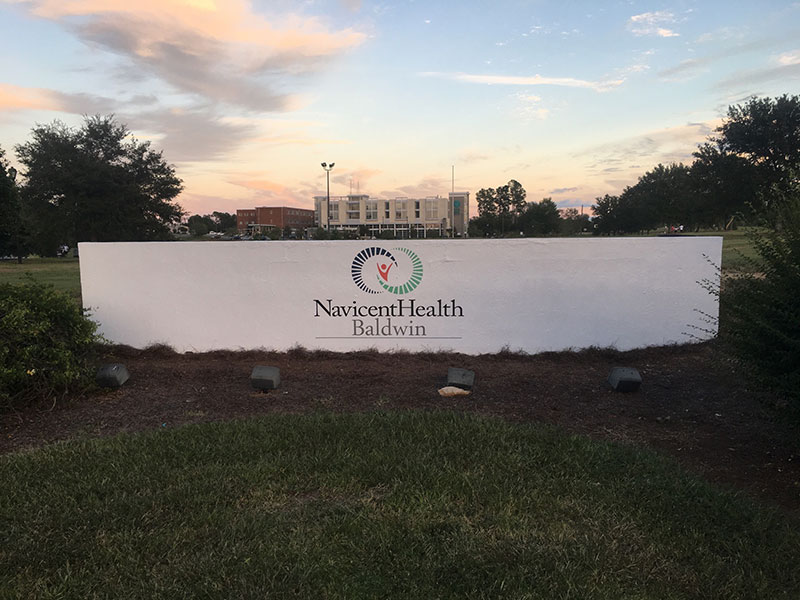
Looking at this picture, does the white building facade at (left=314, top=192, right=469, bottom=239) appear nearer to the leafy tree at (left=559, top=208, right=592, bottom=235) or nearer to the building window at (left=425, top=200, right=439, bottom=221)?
the building window at (left=425, top=200, right=439, bottom=221)

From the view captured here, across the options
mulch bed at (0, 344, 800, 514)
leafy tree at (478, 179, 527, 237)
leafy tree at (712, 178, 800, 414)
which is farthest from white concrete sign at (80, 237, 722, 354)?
leafy tree at (478, 179, 527, 237)

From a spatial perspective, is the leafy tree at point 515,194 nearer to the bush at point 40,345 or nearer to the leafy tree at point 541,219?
the leafy tree at point 541,219

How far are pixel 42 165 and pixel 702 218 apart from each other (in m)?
45.5

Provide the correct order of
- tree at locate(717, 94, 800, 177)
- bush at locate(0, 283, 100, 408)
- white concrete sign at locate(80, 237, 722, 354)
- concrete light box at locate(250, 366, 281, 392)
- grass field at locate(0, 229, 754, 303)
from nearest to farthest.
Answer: bush at locate(0, 283, 100, 408) → concrete light box at locate(250, 366, 281, 392) → grass field at locate(0, 229, 754, 303) → white concrete sign at locate(80, 237, 722, 354) → tree at locate(717, 94, 800, 177)

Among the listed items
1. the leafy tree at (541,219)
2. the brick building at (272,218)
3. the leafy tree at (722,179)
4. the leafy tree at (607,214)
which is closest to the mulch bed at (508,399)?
the leafy tree at (722,179)

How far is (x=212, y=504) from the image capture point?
3.49m

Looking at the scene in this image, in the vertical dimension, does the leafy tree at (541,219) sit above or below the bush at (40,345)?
above

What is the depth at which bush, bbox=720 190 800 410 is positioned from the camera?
13.3 feet

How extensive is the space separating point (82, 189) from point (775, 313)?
3862 cm

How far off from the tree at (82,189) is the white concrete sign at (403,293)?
3103 centimetres

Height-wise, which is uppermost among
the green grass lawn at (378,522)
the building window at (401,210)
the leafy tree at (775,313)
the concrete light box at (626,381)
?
the building window at (401,210)

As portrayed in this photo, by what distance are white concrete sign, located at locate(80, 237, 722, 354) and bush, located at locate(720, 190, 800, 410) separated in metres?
2.91

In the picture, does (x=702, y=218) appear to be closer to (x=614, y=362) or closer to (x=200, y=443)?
(x=614, y=362)

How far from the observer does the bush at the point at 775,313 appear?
4.04 metres
